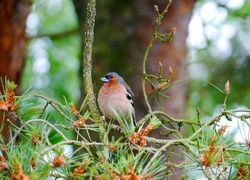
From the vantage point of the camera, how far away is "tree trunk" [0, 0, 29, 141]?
5504 millimetres

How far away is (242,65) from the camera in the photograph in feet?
24.2

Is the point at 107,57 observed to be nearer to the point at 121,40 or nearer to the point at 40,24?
the point at 121,40

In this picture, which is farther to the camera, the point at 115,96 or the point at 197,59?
the point at 197,59

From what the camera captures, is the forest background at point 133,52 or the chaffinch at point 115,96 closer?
the chaffinch at point 115,96

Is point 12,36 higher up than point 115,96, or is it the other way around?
point 12,36

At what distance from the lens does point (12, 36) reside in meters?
5.54

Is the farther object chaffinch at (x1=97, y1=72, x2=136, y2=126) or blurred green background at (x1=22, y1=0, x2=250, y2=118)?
blurred green background at (x1=22, y1=0, x2=250, y2=118)

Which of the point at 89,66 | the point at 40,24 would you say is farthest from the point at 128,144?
the point at 40,24

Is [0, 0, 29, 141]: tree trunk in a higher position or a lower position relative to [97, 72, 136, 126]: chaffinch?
higher

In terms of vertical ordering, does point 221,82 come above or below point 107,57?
below

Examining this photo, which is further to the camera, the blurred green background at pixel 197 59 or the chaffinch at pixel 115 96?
the blurred green background at pixel 197 59

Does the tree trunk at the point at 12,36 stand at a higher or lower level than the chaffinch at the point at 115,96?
higher

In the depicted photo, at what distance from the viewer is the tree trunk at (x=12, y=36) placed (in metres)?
5.50

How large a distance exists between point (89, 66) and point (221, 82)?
16.1 feet
